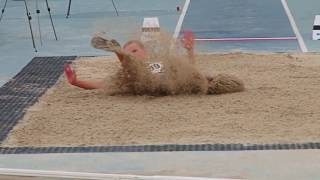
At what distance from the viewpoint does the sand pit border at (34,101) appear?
5.80 metres

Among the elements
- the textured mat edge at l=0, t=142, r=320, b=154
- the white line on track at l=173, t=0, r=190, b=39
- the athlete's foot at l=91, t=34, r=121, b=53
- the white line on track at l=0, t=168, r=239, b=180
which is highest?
the white line on track at l=0, t=168, r=239, b=180

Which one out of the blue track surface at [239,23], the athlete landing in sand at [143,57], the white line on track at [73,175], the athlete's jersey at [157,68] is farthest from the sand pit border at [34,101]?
the blue track surface at [239,23]

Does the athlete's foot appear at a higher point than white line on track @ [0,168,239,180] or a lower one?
lower

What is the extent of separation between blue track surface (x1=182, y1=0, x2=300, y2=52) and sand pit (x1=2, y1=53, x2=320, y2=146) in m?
1.98

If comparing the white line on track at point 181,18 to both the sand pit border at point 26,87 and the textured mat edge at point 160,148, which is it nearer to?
the sand pit border at point 26,87

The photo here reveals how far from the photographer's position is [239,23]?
12648 mm

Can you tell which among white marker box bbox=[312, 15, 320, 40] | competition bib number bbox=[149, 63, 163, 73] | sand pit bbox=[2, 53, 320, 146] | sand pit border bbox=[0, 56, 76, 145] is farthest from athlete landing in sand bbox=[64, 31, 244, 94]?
white marker box bbox=[312, 15, 320, 40]

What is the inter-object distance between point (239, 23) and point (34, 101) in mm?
5855

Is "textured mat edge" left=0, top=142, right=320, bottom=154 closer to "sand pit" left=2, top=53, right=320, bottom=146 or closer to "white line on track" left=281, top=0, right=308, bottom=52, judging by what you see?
"sand pit" left=2, top=53, right=320, bottom=146

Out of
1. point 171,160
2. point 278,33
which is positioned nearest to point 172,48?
point 171,160

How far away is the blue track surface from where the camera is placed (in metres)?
10.5

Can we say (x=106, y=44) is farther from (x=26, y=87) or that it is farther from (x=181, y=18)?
(x=181, y=18)

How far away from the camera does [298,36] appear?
11.2m

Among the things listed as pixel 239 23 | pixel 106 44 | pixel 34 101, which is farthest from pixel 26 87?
pixel 239 23
